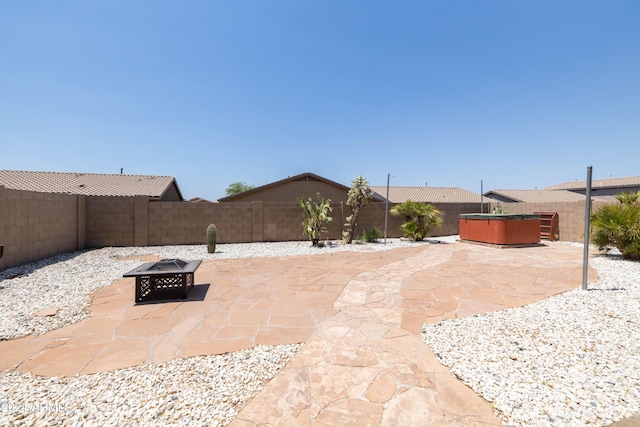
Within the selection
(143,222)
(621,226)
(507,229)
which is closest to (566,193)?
(507,229)

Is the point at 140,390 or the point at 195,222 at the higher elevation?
the point at 195,222

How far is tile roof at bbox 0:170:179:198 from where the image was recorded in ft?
44.0

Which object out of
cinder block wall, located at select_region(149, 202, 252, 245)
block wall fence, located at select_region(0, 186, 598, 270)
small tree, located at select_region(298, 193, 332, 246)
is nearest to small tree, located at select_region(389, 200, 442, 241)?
block wall fence, located at select_region(0, 186, 598, 270)

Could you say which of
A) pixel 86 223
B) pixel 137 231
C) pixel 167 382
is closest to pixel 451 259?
pixel 167 382

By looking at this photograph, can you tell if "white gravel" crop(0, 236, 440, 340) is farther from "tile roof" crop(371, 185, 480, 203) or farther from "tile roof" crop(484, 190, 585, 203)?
"tile roof" crop(484, 190, 585, 203)

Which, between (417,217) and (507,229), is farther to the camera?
(417,217)

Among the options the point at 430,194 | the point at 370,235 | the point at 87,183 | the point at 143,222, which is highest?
the point at 430,194

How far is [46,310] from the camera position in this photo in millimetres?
3977

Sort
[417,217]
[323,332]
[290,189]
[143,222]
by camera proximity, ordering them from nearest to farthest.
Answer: [323,332] < [143,222] < [417,217] < [290,189]

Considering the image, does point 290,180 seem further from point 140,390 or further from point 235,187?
point 235,187

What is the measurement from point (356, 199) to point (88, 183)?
49.6ft

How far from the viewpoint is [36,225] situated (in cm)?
720

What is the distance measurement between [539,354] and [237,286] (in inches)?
186

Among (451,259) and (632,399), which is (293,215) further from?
(632,399)
